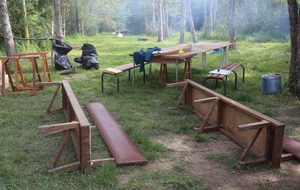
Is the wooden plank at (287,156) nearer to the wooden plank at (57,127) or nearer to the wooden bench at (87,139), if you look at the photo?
the wooden bench at (87,139)

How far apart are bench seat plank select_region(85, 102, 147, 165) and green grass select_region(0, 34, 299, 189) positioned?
10cm

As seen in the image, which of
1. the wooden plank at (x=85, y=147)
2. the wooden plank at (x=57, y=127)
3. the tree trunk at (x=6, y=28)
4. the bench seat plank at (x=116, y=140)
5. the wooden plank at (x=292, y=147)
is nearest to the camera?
the wooden plank at (x=57, y=127)

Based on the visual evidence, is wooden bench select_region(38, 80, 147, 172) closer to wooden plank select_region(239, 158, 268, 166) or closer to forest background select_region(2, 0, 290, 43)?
wooden plank select_region(239, 158, 268, 166)

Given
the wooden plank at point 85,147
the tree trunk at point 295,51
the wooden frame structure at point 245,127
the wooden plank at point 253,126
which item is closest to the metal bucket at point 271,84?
the tree trunk at point 295,51

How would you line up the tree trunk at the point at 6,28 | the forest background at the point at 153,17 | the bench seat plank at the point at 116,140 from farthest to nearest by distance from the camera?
the forest background at the point at 153,17 < the tree trunk at the point at 6,28 < the bench seat plank at the point at 116,140

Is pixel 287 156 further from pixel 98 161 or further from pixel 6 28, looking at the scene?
pixel 6 28

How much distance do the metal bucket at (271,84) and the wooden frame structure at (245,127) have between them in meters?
2.07

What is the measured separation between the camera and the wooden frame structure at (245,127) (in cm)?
354

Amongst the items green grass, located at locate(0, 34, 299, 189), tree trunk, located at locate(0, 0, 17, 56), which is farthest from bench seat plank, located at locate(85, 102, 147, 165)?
tree trunk, located at locate(0, 0, 17, 56)

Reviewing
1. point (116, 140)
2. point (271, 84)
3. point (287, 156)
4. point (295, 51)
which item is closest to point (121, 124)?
point (116, 140)

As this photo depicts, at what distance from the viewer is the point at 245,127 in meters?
3.47

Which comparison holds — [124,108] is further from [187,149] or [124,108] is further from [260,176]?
[260,176]

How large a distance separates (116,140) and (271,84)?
165 inches

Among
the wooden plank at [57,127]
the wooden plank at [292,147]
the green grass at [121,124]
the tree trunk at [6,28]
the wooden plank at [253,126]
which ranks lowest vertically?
the green grass at [121,124]
